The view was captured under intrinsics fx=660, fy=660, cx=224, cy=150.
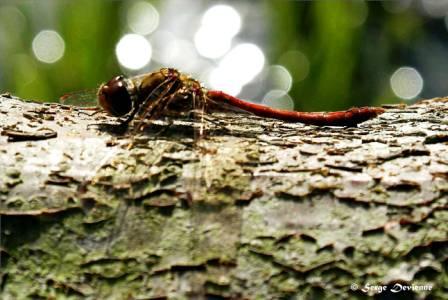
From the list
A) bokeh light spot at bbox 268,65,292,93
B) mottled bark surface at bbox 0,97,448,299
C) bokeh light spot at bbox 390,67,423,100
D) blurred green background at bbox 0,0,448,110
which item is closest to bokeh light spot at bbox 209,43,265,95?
blurred green background at bbox 0,0,448,110

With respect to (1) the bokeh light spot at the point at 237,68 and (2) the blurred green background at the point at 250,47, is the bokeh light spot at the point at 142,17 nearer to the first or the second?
(2) the blurred green background at the point at 250,47

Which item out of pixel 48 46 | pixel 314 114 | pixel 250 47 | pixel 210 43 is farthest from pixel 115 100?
pixel 210 43

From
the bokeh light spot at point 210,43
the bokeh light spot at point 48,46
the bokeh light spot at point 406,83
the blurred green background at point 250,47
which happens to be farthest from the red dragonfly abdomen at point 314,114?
the bokeh light spot at point 210,43

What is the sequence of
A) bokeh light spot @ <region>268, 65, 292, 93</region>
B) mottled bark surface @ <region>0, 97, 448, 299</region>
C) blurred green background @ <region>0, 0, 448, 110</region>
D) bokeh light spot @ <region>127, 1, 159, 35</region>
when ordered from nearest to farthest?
mottled bark surface @ <region>0, 97, 448, 299</region>
blurred green background @ <region>0, 0, 448, 110</region>
bokeh light spot @ <region>268, 65, 292, 93</region>
bokeh light spot @ <region>127, 1, 159, 35</region>

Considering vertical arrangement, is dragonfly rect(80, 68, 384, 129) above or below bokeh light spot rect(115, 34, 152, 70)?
below

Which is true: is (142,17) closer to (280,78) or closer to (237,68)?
(237,68)

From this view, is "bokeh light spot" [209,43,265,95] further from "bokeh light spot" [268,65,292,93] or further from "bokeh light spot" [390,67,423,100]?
"bokeh light spot" [390,67,423,100]
